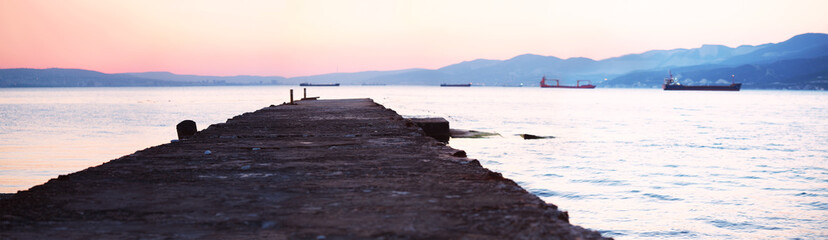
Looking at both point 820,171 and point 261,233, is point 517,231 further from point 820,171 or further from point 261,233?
point 820,171

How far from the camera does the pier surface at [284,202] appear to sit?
3.44 metres

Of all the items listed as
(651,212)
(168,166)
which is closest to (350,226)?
(168,166)

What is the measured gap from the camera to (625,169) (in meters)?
17.7

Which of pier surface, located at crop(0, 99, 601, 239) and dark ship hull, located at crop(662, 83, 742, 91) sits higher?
pier surface, located at crop(0, 99, 601, 239)

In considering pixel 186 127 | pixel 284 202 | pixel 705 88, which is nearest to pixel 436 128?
pixel 186 127

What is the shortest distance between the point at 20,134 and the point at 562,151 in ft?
83.5

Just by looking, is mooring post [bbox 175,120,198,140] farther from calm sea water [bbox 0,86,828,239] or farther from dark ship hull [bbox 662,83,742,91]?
dark ship hull [bbox 662,83,742,91]

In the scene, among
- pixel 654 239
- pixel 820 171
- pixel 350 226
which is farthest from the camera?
pixel 820 171

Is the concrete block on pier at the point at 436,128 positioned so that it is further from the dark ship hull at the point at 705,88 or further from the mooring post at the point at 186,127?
the dark ship hull at the point at 705,88

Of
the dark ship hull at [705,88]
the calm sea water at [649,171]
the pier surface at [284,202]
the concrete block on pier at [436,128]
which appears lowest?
the dark ship hull at [705,88]

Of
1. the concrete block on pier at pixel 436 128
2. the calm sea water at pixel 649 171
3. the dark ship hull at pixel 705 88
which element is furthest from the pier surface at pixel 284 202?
the dark ship hull at pixel 705 88

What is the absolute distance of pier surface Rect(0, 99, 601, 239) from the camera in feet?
11.3

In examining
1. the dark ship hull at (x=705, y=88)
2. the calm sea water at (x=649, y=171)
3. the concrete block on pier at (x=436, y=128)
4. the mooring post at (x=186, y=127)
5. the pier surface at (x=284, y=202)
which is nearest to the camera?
the pier surface at (x=284, y=202)

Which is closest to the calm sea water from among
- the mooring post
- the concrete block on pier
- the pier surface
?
the concrete block on pier
